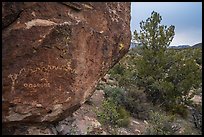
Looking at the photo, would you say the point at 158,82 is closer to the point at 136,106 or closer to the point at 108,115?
the point at 136,106

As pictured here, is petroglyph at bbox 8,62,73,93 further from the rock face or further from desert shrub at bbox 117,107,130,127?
desert shrub at bbox 117,107,130,127

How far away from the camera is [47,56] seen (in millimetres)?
4809

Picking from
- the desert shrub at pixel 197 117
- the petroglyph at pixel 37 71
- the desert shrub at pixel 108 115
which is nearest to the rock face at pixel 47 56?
the petroglyph at pixel 37 71

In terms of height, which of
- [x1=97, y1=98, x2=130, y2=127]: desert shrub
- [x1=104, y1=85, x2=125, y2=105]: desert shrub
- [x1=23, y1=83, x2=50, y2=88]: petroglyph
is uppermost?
[x1=23, y1=83, x2=50, y2=88]: petroglyph

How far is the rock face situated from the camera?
15.1ft

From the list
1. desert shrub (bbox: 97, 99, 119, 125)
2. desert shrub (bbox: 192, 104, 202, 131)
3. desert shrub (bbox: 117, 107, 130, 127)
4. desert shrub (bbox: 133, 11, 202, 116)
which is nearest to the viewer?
desert shrub (bbox: 97, 99, 119, 125)

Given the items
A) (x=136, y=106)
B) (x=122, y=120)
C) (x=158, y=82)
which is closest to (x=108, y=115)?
(x=122, y=120)

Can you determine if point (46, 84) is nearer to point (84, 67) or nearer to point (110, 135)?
point (84, 67)

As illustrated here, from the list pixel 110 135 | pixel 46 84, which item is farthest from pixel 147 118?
pixel 46 84

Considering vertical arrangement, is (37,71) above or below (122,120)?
above

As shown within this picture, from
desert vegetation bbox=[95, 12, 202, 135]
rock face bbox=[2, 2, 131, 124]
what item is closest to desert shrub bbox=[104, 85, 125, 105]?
desert vegetation bbox=[95, 12, 202, 135]

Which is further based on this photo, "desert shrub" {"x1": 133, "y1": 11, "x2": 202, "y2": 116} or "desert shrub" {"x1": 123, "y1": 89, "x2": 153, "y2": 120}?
"desert shrub" {"x1": 133, "y1": 11, "x2": 202, "y2": 116}

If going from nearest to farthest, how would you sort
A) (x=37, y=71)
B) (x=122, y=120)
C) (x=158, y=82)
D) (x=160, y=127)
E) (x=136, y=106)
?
1. (x=37, y=71)
2. (x=160, y=127)
3. (x=122, y=120)
4. (x=136, y=106)
5. (x=158, y=82)

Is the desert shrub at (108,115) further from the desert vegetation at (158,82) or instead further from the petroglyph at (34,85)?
the petroglyph at (34,85)
